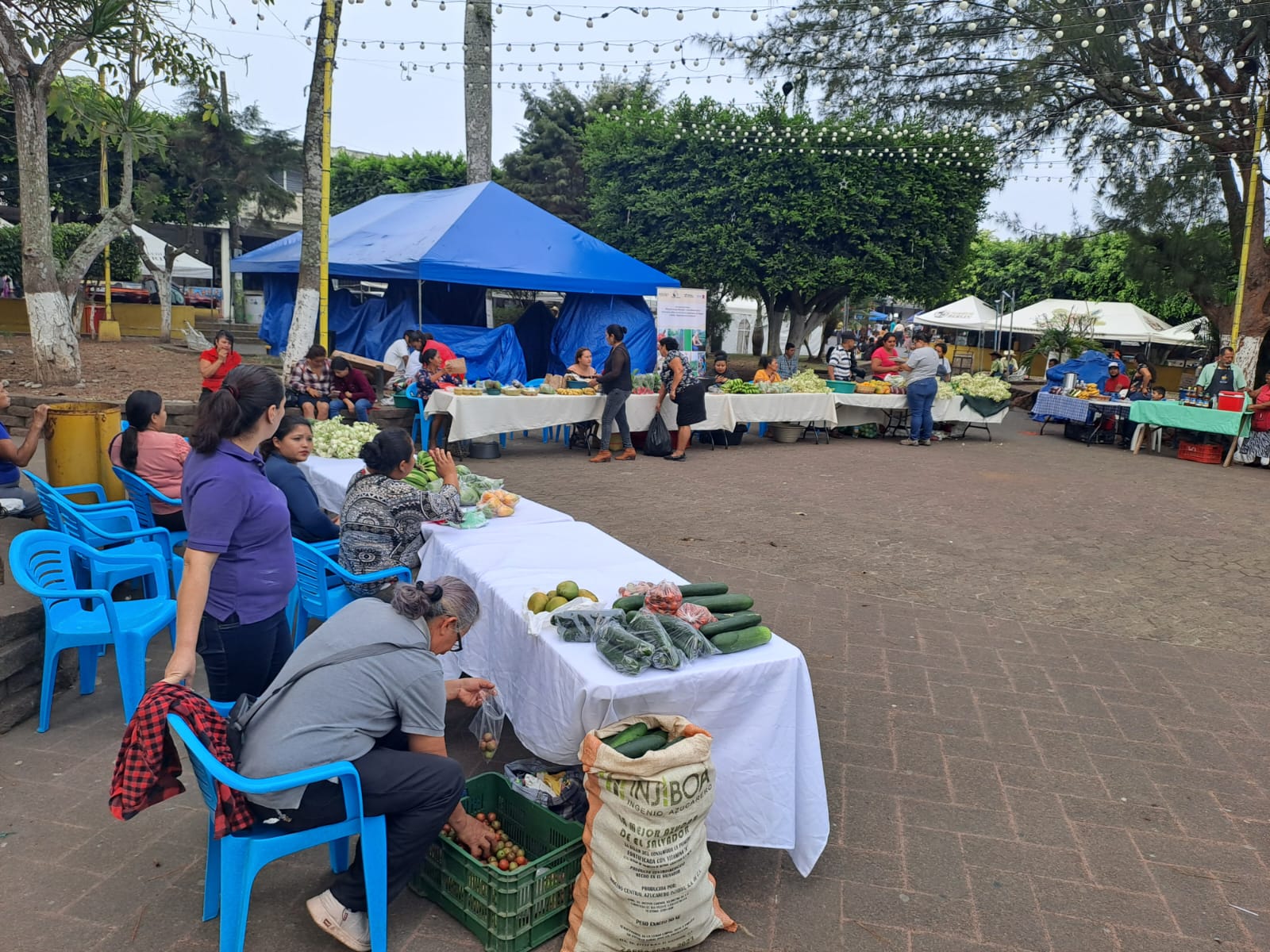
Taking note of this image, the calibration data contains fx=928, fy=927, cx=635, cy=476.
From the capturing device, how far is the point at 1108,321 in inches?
1015


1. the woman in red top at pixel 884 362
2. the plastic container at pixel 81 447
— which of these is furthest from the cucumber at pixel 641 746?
the woman in red top at pixel 884 362

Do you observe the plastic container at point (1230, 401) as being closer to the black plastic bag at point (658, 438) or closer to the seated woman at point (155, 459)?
the black plastic bag at point (658, 438)

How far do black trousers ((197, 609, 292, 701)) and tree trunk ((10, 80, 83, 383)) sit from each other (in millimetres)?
10162

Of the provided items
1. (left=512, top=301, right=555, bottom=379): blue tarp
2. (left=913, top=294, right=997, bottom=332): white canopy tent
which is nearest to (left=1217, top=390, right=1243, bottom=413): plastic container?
(left=512, top=301, right=555, bottom=379): blue tarp

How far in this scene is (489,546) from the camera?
4418mm

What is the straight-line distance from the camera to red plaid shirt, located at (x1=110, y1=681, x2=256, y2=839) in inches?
98.0

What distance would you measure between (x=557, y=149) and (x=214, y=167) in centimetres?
1097

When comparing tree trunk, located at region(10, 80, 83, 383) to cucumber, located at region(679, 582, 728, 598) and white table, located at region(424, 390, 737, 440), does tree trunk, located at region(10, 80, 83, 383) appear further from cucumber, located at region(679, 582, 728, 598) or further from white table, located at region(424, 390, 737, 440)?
cucumber, located at region(679, 582, 728, 598)

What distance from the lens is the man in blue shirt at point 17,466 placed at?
213 inches

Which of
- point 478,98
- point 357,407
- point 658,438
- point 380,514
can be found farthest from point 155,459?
Answer: point 478,98

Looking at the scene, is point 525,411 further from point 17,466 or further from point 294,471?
point 294,471

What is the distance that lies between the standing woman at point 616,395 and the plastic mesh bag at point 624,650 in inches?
326

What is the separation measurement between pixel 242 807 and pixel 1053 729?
12.0 feet

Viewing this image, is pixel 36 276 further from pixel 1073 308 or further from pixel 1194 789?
A: pixel 1073 308
